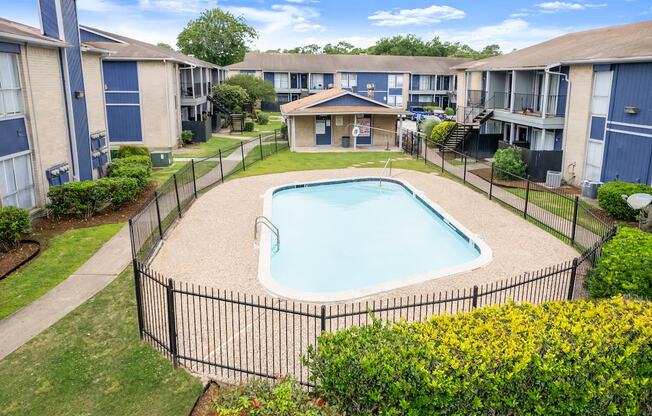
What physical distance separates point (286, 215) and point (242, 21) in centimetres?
7788

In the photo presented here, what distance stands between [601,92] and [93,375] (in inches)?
901

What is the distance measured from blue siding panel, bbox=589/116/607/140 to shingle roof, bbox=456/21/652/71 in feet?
8.42

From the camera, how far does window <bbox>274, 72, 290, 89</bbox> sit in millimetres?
69500

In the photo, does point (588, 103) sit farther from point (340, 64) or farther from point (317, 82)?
point (317, 82)

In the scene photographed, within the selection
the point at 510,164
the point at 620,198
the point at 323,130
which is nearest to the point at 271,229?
the point at 620,198

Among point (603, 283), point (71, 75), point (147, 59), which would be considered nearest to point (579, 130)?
point (603, 283)

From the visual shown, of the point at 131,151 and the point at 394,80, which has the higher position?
the point at 394,80

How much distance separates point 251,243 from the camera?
16.3 meters

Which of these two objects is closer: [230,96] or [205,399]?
[205,399]

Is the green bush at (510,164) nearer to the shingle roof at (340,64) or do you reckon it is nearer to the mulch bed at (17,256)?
the mulch bed at (17,256)

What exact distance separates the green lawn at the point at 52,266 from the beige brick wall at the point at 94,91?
987 centimetres

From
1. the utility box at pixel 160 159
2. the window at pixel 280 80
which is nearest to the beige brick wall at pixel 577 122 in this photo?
the utility box at pixel 160 159

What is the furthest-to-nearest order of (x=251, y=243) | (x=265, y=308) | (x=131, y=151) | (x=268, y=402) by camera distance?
1. (x=131, y=151)
2. (x=251, y=243)
3. (x=265, y=308)
4. (x=268, y=402)

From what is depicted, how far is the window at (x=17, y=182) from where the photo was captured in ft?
54.8
